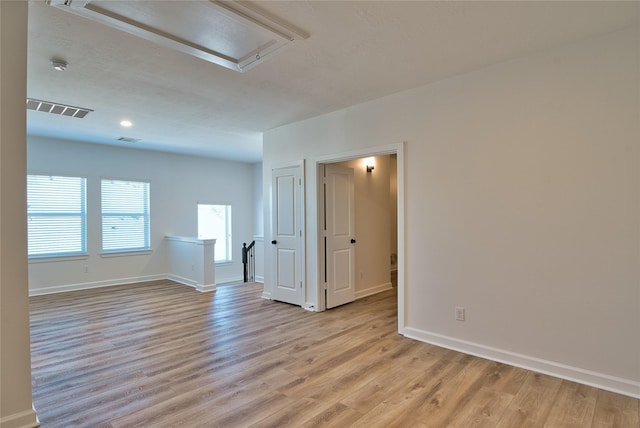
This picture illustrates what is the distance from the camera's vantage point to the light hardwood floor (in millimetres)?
2184

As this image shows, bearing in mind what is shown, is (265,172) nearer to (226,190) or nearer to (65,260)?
(226,190)

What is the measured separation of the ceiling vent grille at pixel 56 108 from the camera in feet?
12.8

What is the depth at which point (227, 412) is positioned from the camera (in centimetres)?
225

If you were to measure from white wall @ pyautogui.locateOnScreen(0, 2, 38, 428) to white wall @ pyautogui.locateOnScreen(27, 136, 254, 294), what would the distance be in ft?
16.2

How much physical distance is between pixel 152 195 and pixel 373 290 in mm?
5081

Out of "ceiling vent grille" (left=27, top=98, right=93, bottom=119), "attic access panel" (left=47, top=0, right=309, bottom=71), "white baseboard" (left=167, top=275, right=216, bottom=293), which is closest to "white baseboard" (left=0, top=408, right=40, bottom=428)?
"attic access panel" (left=47, top=0, right=309, bottom=71)

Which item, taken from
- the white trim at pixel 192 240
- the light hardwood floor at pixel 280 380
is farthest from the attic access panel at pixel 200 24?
the white trim at pixel 192 240

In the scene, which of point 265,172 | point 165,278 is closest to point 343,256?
point 265,172

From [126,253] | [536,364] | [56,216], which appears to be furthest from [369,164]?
[56,216]

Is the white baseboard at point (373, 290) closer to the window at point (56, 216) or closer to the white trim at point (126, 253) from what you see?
the white trim at point (126, 253)

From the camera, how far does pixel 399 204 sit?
367 cm

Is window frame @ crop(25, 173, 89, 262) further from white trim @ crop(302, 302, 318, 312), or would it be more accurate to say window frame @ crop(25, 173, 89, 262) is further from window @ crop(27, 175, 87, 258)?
white trim @ crop(302, 302, 318, 312)

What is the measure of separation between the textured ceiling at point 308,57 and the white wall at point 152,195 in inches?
64.5

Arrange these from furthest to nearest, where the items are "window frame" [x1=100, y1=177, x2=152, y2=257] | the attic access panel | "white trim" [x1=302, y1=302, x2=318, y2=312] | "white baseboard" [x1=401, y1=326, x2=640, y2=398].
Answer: "window frame" [x1=100, y1=177, x2=152, y2=257] < "white trim" [x1=302, y1=302, x2=318, y2=312] < "white baseboard" [x1=401, y1=326, x2=640, y2=398] < the attic access panel
